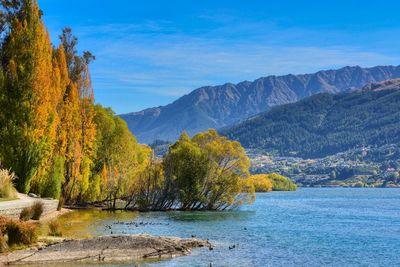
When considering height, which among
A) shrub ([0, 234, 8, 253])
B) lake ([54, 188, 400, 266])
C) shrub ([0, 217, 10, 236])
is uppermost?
shrub ([0, 217, 10, 236])

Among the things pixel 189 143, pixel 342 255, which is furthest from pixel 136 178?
pixel 342 255

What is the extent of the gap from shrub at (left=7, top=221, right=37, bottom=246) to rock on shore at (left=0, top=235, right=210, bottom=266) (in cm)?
124

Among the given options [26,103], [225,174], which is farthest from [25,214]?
[225,174]

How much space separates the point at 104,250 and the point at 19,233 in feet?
17.5

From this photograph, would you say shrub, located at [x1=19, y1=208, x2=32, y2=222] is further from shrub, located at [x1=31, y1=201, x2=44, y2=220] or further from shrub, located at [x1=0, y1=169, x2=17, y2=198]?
shrub, located at [x1=0, y1=169, x2=17, y2=198]

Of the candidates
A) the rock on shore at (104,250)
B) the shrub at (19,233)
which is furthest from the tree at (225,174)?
the shrub at (19,233)

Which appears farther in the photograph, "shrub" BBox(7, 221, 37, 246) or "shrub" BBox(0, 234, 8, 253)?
"shrub" BBox(7, 221, 37, 246)

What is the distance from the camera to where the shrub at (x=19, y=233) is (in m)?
34.9

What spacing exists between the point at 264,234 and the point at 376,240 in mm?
11262

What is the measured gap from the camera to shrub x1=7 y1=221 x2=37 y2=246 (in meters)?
34.9

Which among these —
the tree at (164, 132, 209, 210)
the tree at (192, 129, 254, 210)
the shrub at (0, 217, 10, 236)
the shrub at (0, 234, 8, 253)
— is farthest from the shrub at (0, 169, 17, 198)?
the tree at (192, 129, 254, 210)

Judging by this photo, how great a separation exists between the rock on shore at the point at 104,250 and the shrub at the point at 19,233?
1.24m

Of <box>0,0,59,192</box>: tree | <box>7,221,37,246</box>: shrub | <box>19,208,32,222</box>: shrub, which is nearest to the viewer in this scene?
<box>7,221,37,246</box>: shrub

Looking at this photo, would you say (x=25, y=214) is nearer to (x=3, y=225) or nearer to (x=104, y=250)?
(x=3, y=225)
